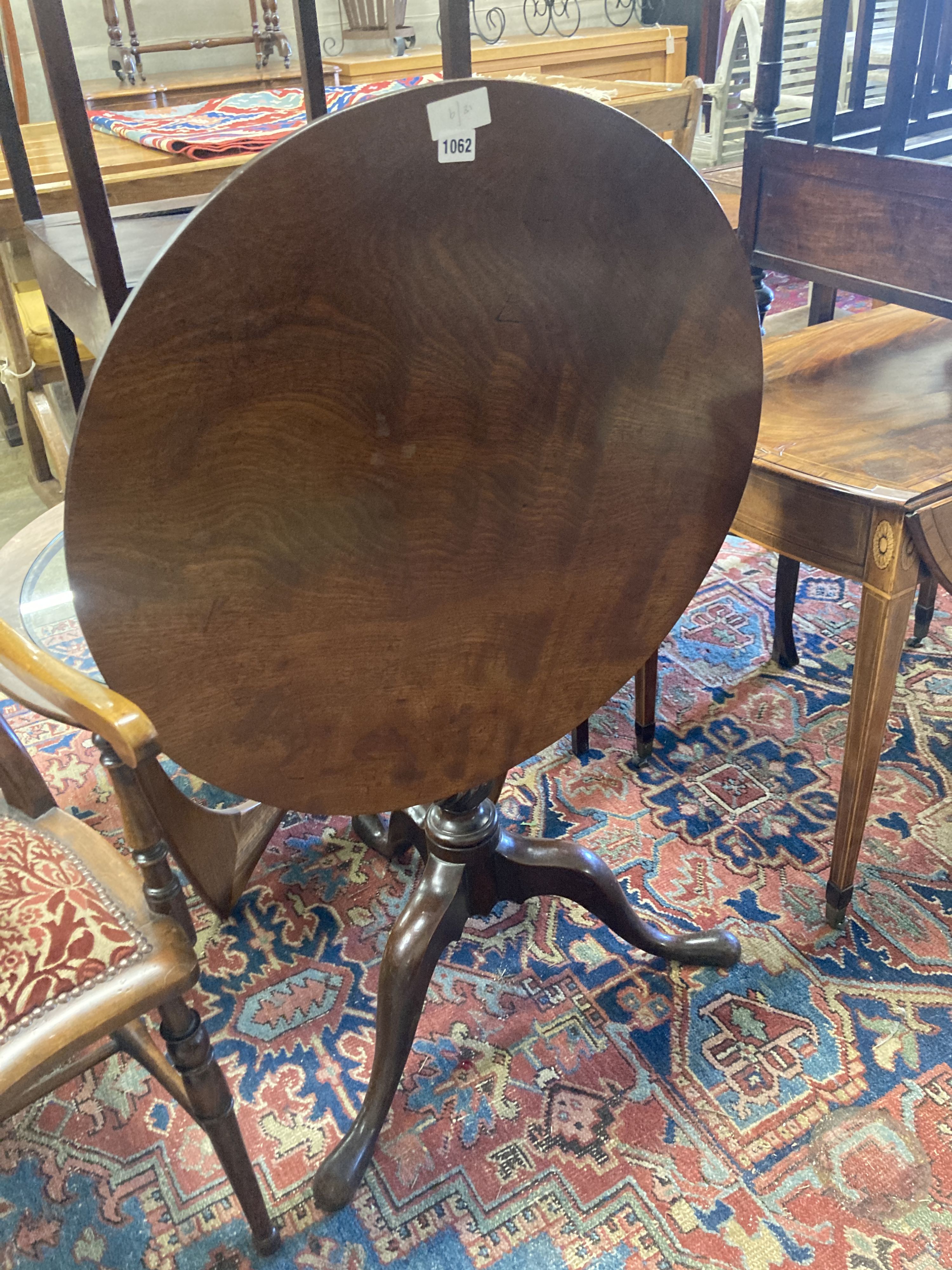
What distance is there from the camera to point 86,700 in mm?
750

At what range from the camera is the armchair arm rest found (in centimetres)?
73

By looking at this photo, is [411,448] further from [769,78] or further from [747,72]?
[747,72]

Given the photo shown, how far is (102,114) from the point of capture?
2.46 metres

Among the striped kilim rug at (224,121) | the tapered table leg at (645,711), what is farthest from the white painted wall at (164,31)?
the tapered table leg at (645,711)

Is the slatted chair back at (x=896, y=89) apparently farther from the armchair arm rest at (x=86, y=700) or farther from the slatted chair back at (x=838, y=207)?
the armchair arm rest at (x=86, y=700)

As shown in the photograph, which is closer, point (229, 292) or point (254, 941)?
point (229, 292)

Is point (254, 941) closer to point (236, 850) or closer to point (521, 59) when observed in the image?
point (236, 850)

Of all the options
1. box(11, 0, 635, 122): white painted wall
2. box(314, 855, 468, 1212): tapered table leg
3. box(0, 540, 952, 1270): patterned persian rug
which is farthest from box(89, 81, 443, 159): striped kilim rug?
box(314, 855, 468, 1212): tapered table leg

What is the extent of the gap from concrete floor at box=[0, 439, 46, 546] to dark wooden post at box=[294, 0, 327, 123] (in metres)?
1.73

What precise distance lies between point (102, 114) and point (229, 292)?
220 cm

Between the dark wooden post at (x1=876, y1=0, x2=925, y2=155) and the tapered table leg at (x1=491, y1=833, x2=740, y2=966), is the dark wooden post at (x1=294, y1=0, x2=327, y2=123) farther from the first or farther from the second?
the tapered table leg at (x1=491, y1=833, x2=740, y2=966)

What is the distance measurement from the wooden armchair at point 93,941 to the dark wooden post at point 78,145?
0.39 meters

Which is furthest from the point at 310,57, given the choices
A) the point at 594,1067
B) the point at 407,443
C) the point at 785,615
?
the point at 785,615

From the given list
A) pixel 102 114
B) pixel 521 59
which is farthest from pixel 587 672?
pixel 521 59
